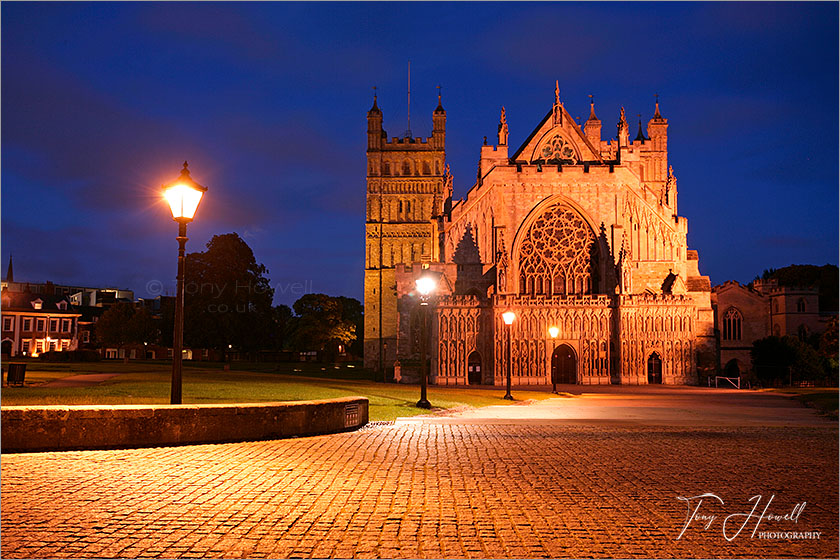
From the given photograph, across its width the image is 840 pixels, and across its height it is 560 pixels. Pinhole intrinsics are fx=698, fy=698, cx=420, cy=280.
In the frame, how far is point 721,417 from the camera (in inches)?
797

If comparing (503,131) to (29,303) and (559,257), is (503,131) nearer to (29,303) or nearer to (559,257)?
(559,257)

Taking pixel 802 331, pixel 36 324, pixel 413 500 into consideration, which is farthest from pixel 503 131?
pixel 36 324

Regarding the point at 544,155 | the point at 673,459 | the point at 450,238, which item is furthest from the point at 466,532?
the point at 544,155

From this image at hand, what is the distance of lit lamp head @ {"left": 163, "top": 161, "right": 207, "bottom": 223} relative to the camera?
40.2 ft

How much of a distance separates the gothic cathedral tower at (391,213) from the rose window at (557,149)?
22075 mm

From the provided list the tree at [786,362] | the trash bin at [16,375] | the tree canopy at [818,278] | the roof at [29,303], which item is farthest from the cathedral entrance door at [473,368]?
the roof at [29,303]

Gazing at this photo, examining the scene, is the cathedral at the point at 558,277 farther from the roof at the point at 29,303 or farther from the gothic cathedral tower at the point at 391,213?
the roof at the point at 29,303

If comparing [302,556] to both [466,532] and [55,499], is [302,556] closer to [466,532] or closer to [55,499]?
[466,532]

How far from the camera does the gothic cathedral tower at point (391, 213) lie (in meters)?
78.4

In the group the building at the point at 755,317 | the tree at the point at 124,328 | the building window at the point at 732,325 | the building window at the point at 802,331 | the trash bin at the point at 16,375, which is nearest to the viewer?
the trash bin at the point at 16,375

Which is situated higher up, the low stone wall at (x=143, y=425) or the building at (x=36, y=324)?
the building at (x=36, y=324)

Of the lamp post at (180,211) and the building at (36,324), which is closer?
the lamp post at (180,211)

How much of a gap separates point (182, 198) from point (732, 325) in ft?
208

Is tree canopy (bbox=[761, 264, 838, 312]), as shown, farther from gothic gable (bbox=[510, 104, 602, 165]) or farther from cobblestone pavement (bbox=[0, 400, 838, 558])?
cobblestone pavement (bbox=[0, 400, 838, 558])
